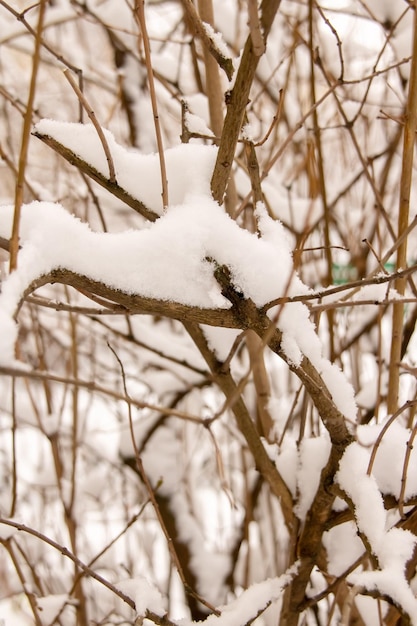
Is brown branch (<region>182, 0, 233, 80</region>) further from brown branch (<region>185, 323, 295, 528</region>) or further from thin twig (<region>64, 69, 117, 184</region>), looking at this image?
brown branch (<region>185, 323, 295, 528</region>)

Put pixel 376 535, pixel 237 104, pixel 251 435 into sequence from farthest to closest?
pixel 251 435 < pixel 376 535 < pixel 237 104

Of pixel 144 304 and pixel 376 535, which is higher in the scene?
pixel 144 304

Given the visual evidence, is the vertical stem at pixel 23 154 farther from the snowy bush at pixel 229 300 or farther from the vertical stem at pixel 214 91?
the vertical stem at pixel 214 91

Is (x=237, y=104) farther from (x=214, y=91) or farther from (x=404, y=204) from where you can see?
(x=214, y=91)

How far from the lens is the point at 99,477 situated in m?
1.99

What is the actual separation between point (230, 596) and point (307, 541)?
1.00 meters

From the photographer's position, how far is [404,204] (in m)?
0.70

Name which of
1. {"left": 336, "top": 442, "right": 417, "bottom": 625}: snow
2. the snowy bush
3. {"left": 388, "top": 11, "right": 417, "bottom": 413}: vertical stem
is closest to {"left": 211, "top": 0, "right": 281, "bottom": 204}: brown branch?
the snowy bush

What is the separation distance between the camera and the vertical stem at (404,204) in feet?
2.09

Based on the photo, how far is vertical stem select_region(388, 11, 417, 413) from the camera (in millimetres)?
636

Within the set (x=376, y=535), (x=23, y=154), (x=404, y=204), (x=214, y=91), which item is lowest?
(x=376, y=535)

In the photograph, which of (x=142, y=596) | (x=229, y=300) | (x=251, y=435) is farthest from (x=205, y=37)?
(x=142, y=596)

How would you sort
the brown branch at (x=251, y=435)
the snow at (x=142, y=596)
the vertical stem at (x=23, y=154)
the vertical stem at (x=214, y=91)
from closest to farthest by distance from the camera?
the vertical stem at (x=23, y=154)
the snow at (x=142, y=596)
the brown branch at (x=251, y=435)
the vertical stem at (x=214, y=91)

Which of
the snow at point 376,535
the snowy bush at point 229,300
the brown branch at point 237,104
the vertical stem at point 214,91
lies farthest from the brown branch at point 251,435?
the vertical stem at point 214,91
